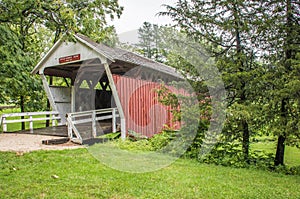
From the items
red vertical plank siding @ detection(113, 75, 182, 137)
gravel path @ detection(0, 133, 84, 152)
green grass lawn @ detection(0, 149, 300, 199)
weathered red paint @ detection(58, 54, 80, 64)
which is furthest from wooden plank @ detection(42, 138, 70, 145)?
weathered red paint @ detection(58, 54, 80, 64)

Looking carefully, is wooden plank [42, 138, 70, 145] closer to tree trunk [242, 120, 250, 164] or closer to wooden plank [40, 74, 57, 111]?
wooden plank [40, 74, 57, 111]

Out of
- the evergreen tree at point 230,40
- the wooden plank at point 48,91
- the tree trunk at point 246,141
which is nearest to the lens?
the evergreen tree at point 230,40

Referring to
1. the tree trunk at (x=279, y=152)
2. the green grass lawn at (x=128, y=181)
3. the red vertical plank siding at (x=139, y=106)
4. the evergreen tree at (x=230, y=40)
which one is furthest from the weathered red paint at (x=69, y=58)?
the tree trunk at (x=279, y=152)

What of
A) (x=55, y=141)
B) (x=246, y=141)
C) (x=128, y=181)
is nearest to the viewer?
(x=128, y=181)

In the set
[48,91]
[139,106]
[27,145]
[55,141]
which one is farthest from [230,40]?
[48,91]

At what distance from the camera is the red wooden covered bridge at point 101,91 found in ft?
26.3

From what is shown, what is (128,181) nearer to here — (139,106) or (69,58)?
(139,106)

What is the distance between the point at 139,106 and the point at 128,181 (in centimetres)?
520

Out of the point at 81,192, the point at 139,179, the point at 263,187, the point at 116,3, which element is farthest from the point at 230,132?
the point at 116,3

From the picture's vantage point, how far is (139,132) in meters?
8.79

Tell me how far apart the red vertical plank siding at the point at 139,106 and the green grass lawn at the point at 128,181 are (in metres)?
3.57

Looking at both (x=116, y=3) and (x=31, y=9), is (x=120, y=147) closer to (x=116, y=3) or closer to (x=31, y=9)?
(x=31, y=9)

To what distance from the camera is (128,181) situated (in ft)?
12.4

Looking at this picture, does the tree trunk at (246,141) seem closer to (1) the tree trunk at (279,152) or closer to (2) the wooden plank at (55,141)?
(1) the tree trunk at (279,152)
